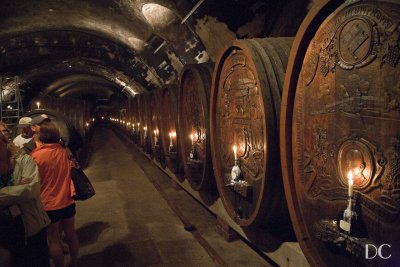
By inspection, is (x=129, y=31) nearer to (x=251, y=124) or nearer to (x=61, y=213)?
(x=61, y=213)

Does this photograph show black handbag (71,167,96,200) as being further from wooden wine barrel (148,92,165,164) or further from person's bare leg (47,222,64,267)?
wooden wine barrel (148,92,165,164)

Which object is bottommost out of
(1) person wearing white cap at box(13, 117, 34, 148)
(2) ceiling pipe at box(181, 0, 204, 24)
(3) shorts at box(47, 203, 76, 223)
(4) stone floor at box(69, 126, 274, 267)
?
(4) stone floor at box(69, 126, 274, 267)

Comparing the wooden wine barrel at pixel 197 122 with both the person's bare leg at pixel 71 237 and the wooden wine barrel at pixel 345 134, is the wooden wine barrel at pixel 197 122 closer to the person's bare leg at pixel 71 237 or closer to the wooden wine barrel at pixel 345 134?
the person's bare leg at pixel 71 237

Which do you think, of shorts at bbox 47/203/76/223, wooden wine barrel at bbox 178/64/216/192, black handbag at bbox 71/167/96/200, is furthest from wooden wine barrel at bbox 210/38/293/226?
shorts at bbox 47/203/76/223

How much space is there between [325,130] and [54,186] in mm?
2465

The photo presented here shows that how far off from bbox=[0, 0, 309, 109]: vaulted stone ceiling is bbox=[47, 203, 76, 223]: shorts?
2854mm

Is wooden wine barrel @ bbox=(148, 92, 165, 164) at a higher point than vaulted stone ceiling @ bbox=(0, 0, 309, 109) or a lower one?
lower

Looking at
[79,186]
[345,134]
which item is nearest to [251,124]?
[345,134]

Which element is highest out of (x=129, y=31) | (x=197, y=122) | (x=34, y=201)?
(x=129, y=31)

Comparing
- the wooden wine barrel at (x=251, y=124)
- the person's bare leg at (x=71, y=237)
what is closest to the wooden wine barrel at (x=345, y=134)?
the wooden wine barrel at (x=251, y=124)

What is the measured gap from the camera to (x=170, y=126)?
16.8ft

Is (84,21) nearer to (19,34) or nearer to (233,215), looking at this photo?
(19,34)

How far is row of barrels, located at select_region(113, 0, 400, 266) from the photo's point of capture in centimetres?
130

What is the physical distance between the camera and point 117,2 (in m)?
5.64
